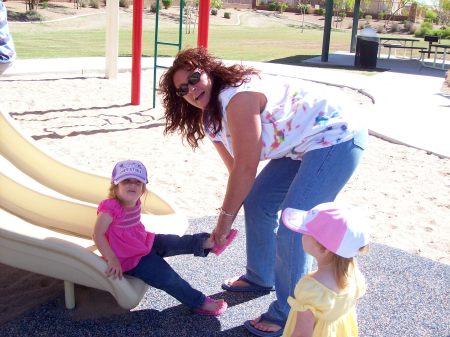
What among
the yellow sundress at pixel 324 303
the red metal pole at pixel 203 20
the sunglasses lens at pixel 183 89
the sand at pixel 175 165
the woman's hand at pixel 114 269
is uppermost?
the red metal pole at pixel 203 20

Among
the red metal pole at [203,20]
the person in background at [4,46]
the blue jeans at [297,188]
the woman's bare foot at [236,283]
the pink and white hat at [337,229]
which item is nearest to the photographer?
the pink and white hat at [337,229]

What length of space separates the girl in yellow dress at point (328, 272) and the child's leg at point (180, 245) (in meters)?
1.06

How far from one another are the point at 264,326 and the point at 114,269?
2.53 feet

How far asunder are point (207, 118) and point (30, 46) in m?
16.5

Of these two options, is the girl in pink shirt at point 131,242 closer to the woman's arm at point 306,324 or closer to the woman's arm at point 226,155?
the woman's arm at point 226,155

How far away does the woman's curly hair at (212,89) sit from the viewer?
2.63 m

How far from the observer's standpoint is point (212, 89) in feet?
8.66

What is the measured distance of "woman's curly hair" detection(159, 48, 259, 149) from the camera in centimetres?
263

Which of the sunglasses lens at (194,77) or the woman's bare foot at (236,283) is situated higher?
the sunglasses lens at (194,77)

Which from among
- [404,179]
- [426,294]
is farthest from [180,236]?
[404,179]

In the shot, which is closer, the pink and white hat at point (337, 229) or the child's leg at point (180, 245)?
the pink and white hat at point (337, 229)

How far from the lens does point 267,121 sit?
2.66 meters

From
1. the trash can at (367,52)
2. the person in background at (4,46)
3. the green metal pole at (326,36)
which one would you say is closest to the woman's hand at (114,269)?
the person in background at (4,46)

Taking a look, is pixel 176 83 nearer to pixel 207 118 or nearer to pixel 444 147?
pixel 207 118
